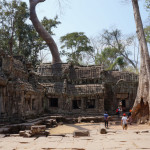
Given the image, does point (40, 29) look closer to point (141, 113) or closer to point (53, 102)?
point (53, 102)

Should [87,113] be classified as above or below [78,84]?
below

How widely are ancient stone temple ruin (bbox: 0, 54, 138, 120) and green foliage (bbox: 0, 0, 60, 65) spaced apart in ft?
32.2

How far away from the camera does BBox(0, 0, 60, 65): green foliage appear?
2708 centimetres

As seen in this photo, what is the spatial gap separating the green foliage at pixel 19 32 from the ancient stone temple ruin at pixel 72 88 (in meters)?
9.82

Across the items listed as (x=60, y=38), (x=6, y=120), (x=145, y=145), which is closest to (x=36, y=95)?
(x=6, y=120)

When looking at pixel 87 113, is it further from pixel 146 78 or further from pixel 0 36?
pixel 0 36

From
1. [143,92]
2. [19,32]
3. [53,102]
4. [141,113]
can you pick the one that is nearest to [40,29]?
[19,32]

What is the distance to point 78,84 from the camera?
20.0 m

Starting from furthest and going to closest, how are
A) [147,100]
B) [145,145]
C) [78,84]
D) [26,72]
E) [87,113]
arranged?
[78,84] < [87,113] < [26,72] < [147,100] < [145,145]

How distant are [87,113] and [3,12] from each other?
18325mm

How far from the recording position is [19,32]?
2977 centimetres

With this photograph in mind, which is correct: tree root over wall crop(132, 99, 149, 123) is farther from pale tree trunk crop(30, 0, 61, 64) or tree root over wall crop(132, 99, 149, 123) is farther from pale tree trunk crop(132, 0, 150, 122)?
pale tree trunk crop(30, 0, 61, 64)

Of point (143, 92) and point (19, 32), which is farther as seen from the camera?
point (19, 32)

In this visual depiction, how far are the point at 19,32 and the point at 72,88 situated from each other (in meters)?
15.6
